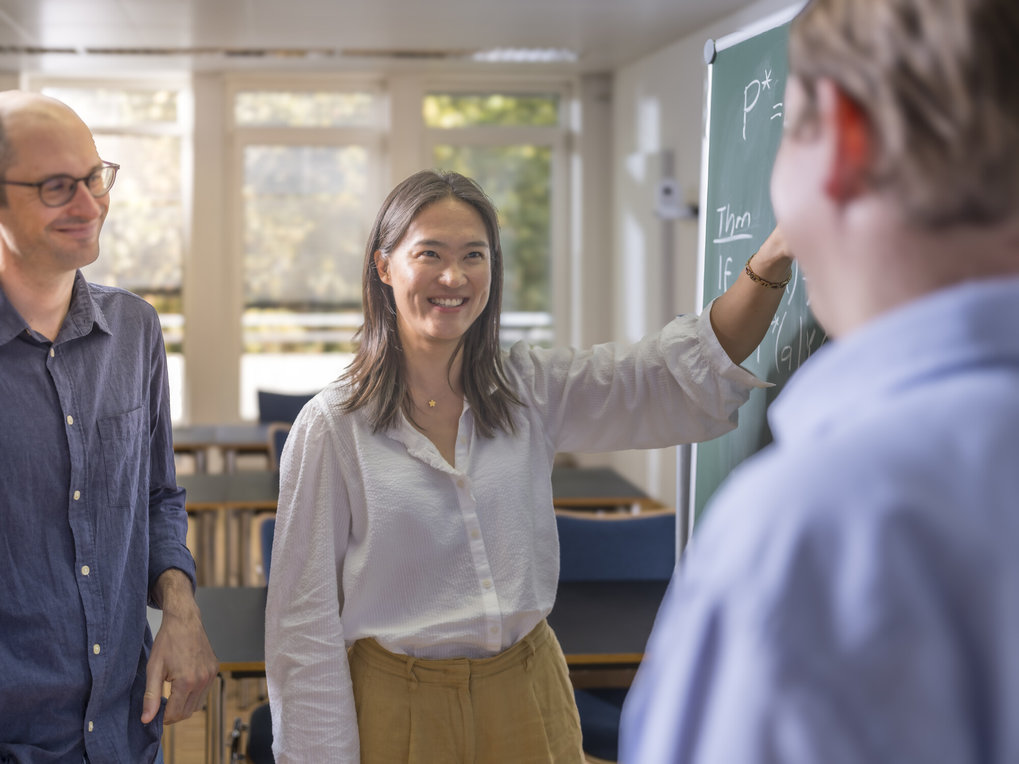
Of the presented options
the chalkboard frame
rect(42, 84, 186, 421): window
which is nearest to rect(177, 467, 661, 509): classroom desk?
the chalkboard frame

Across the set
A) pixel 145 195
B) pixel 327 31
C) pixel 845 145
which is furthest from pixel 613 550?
pixel 145 195

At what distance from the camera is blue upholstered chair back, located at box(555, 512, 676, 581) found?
2.80 metres

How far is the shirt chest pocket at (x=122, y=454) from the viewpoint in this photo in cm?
153

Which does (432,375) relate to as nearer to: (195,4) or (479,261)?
(479,261)

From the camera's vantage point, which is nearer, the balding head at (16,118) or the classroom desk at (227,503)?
the balding head at (16,118)

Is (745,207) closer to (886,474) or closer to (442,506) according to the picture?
(442,506)

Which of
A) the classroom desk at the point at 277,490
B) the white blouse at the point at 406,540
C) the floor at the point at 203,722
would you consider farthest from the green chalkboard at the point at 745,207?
the floor at the point at 203,722

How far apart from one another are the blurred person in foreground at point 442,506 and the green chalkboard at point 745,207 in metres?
0.09

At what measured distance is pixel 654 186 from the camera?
23.1 ft

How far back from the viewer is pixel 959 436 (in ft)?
1.52

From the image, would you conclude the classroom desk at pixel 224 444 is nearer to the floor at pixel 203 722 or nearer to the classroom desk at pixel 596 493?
the floor at pixel 203 722

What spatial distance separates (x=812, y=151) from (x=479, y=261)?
3.90 ft

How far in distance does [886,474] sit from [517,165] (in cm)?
822

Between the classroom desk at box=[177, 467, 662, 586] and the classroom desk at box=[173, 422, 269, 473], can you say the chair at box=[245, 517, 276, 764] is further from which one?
the classroom desk at box=[173, 422, 269, 473]
